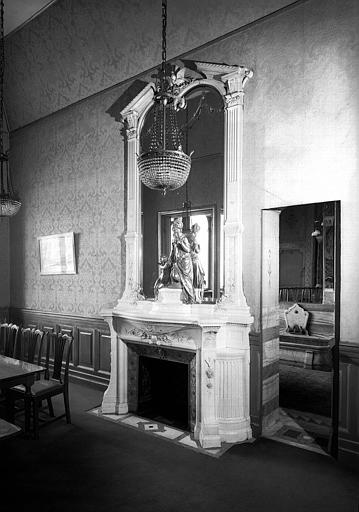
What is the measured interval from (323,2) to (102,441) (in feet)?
15.0

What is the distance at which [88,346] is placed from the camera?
573cm

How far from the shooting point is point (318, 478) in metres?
3.15

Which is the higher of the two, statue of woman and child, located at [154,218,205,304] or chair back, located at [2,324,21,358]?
statue of woman and child, located at [154,218,205,304]

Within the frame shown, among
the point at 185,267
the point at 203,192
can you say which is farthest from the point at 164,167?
the point at 185,267

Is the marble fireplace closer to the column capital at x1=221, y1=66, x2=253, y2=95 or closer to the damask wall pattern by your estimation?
the column capital at x1=221, y1=66, x2=253, y2=95

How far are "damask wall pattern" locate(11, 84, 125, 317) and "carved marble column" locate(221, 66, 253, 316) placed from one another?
1.74m

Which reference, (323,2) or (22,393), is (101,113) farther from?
(22,393)

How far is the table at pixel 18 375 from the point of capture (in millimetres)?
3457

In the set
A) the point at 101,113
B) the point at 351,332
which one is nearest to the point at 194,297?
the point at 351,332

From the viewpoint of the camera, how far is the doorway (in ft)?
12.8

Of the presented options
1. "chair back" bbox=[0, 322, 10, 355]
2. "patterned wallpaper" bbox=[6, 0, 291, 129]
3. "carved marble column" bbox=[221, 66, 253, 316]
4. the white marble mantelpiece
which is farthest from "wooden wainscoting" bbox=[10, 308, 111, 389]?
"patterned wallpaper" bbox=[6, 0, 291, 129]

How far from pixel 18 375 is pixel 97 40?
4.07 m

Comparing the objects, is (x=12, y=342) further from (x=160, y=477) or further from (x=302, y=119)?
(x=302, y=119)

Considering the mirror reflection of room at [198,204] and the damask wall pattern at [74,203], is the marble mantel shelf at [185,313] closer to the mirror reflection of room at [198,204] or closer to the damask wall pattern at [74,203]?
the mirror reflection of room at [198,204]
